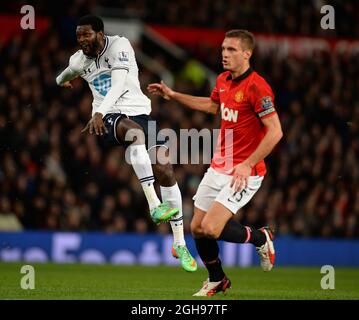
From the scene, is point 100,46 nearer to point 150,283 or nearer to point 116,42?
point 116,42

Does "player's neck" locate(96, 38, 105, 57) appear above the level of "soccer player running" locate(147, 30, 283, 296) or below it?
above

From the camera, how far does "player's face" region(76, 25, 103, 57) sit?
9227 mm

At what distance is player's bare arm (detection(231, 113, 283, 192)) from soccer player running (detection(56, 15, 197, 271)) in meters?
1.21

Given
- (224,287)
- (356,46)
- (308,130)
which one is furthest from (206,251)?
(356,46)

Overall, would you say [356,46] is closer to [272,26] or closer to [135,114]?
[272,26]

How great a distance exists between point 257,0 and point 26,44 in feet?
24.4

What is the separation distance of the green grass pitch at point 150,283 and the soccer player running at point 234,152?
514mm

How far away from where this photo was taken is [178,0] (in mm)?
21375

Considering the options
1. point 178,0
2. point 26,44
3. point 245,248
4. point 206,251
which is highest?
point 178,0

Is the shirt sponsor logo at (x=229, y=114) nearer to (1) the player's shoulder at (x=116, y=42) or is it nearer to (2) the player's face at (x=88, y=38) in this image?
(1) the player's shoulder at (x=116, y=42)

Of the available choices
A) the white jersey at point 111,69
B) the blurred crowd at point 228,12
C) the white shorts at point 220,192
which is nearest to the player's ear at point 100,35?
the white jersey at point 111,69

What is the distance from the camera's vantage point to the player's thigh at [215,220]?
8750mm
